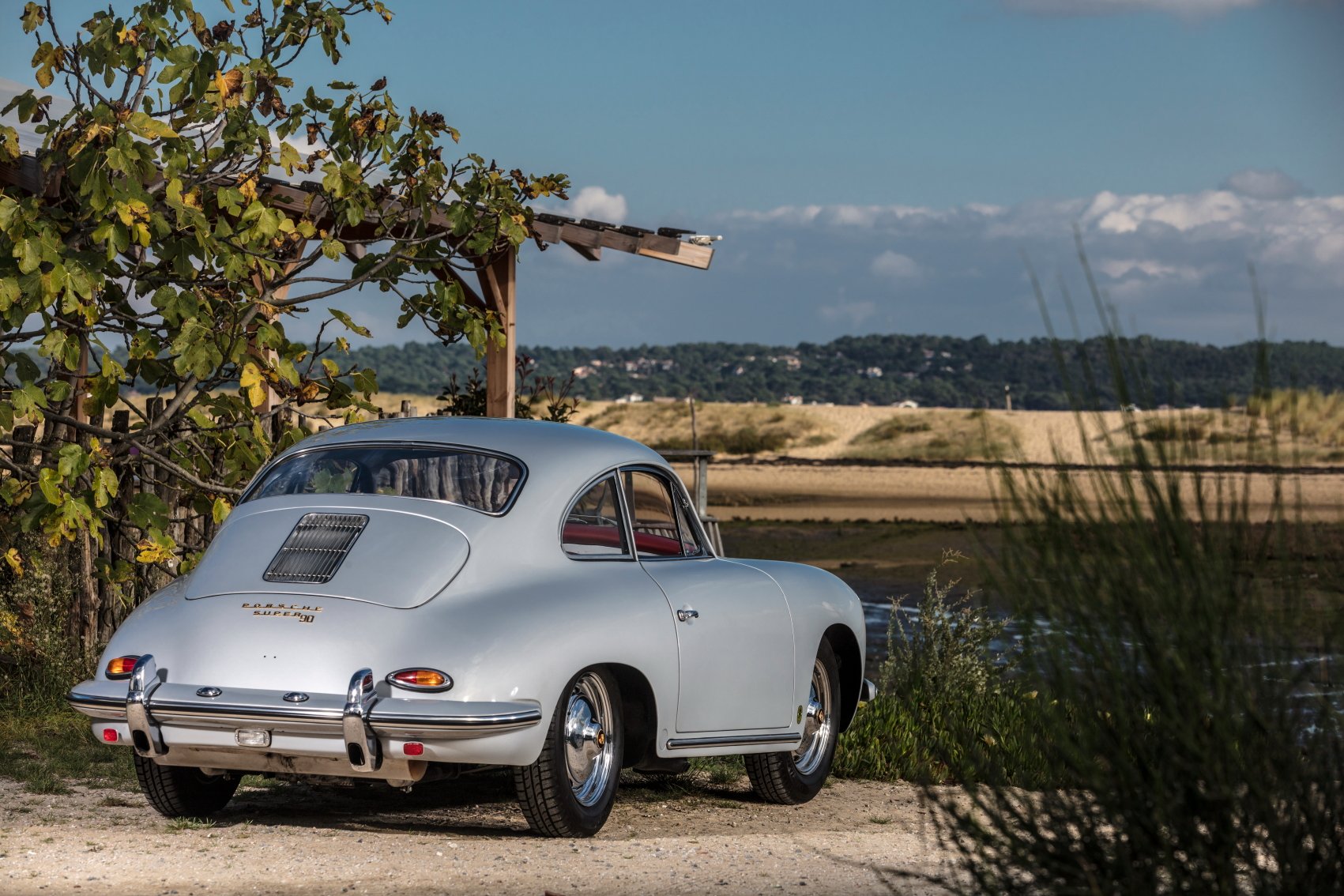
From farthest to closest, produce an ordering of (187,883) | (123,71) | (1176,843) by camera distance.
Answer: (123,71), (187,883), (1176,843)

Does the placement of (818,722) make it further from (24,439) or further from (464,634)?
(24,439)

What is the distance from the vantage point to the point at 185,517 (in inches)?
418

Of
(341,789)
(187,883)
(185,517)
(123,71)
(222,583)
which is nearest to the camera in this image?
(187,883)

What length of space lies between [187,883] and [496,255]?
248 inches

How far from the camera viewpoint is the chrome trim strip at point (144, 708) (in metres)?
5.90

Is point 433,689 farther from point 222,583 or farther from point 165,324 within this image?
point 165,324

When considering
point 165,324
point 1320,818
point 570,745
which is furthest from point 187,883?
point 165,324

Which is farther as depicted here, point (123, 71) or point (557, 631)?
point (123, 71)

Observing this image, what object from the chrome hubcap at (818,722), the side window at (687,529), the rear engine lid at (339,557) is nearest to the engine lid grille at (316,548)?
the rear engine lid at (339,557)

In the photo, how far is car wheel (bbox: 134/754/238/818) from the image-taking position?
21.6 feet

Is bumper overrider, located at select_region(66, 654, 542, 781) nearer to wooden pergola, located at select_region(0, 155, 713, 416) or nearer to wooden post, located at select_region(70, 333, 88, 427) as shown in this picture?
wooden post, located at select_region(70, 333, 88, 427)

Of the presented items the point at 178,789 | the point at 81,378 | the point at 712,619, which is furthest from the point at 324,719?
the point at 81,378

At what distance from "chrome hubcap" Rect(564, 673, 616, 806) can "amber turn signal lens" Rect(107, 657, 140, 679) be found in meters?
1.71

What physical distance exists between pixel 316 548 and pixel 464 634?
844mm
